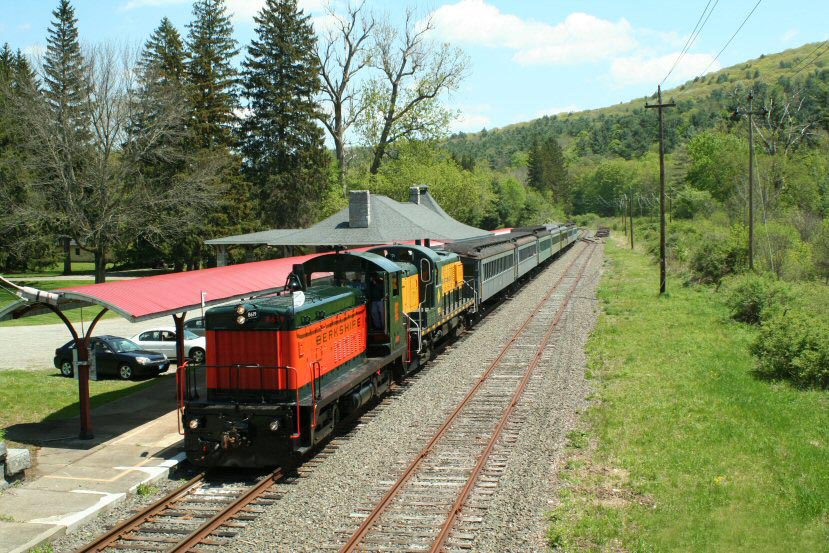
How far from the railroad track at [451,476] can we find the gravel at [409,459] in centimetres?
22

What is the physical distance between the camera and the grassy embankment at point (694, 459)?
870 centimetres

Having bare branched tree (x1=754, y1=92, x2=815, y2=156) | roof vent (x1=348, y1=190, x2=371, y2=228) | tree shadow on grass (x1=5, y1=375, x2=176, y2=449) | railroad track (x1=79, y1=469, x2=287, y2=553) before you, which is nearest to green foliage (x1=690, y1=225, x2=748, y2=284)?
bare branched tree (x1=754, y1=92, x2=815, y2=156)

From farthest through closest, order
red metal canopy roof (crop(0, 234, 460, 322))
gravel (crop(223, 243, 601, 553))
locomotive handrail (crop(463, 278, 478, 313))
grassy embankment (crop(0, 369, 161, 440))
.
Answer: locomotive handrail (crop(463, 278, 478, 313)) < grassy embankment (crop(0, 369, 161, 440)) < red metal canopy roof (crop(0, 234, 460, 322)) < gravel (crop(223, 243, 601, 553))

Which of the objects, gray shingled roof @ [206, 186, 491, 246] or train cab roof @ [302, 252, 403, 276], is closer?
train cab roof @ [302, 252, 403, 276]

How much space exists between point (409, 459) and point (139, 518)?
439 centimetres

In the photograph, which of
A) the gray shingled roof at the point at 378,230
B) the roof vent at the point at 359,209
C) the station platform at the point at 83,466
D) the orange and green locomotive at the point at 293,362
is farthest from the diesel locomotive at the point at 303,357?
the roof vent at the point at 359,209

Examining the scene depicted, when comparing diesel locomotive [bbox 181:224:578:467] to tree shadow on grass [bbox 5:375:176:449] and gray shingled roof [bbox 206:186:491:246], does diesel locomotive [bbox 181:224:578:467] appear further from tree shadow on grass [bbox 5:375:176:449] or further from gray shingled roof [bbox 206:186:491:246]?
gray shingled roof [bbox 206:186:491:246]

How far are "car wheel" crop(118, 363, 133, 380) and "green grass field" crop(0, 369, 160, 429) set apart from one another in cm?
26

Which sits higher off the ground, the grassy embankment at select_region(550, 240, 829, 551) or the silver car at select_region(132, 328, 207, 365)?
the silver car at select_region(132, 328, 207, 365)

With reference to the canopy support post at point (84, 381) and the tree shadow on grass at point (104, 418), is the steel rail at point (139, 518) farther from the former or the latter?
the canopy support post at point (84, 381)

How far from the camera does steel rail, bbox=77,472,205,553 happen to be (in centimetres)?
867

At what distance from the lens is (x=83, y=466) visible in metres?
11.7

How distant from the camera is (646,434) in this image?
12.8 metres

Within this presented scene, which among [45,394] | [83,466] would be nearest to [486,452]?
[83,466]
